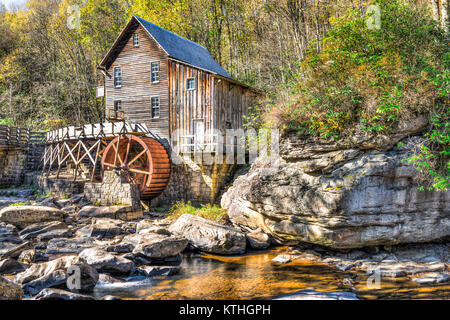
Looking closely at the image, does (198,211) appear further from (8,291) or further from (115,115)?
(8,291)

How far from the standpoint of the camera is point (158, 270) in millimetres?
7715

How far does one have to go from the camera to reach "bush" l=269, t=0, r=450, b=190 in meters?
7.65

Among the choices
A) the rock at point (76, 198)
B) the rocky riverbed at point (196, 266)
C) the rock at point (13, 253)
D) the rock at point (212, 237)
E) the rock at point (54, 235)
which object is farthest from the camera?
the rock at point (76, 198)

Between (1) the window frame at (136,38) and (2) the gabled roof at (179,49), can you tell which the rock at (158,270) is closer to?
(2) the gabled roof at (179,49)

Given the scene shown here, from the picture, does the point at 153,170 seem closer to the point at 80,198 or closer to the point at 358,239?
the point at 80,198

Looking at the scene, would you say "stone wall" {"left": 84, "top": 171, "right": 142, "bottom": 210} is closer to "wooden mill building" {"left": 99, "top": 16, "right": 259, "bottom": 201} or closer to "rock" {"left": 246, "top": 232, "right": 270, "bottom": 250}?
"wooden mill building" {"left": 99, "top": 16, "right": 259, "bottom": 201}

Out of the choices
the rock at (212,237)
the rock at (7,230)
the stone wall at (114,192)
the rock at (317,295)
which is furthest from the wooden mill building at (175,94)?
the rock at (317,295)

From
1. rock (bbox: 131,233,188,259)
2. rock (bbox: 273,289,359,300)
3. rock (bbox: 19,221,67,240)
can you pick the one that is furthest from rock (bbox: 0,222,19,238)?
rock (bbox: 273,289,359,300)

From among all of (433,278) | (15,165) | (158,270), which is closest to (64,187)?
(15,165)

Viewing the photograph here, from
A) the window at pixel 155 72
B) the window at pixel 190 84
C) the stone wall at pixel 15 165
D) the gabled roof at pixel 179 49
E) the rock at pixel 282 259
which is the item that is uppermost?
the gabled roof at pixel 179 49

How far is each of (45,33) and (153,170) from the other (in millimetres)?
19049

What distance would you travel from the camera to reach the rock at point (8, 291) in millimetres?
4949

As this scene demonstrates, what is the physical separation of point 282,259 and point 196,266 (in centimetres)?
221

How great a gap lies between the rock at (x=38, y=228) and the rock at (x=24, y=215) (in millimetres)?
542
